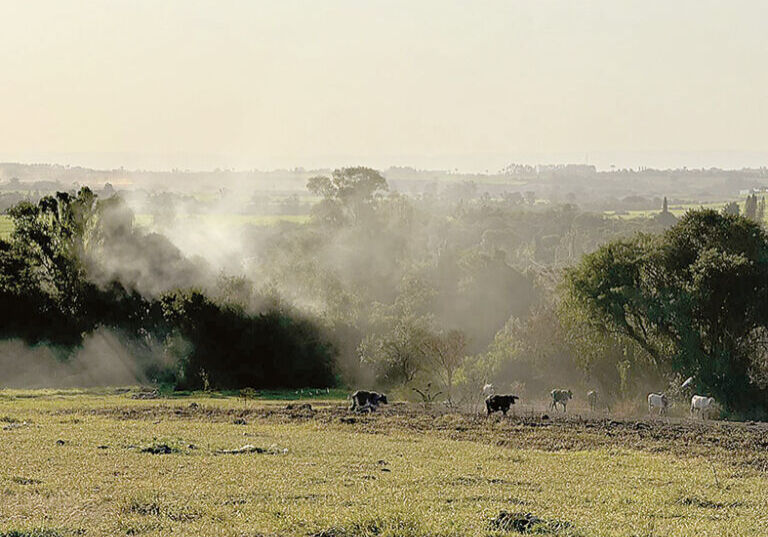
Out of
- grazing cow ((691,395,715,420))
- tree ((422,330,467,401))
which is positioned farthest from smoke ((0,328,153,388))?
grazing cow ((691,395,715,420))

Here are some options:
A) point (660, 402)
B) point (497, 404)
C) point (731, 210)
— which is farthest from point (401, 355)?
point (731, 210)

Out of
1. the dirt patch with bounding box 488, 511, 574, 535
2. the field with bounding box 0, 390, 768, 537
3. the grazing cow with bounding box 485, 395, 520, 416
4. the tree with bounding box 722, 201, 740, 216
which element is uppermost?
the tree with bounding box 722, 201, 740, 216

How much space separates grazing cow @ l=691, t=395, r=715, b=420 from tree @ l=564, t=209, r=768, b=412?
4.10 m

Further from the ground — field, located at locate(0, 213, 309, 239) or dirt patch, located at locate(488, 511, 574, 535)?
field, located at locate(0, 213, 309, 239)

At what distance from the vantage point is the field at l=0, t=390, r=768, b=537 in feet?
65.5

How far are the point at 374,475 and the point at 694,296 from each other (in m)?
35.1

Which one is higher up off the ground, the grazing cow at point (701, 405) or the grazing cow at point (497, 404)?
the grazing cow at point (497, 404)

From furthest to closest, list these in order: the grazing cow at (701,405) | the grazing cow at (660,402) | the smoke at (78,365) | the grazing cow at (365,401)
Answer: the smoke at (78,365), the grazing cow at (660,402), the grazing cow at (701,405), the grazing cow at (365,401)

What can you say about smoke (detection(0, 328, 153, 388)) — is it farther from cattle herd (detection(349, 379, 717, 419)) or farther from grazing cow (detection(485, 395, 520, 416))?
grazing cow (detection(485, 395, 520, 416))

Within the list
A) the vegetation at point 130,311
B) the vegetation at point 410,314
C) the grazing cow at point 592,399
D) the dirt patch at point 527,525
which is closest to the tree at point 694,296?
the vegetation at point 410,314

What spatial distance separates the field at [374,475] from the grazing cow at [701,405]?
4.57 metres

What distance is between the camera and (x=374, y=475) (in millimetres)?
26812

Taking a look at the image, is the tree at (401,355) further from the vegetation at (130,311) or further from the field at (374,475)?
the field at (374,475)

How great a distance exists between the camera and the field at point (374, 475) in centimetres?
1995
